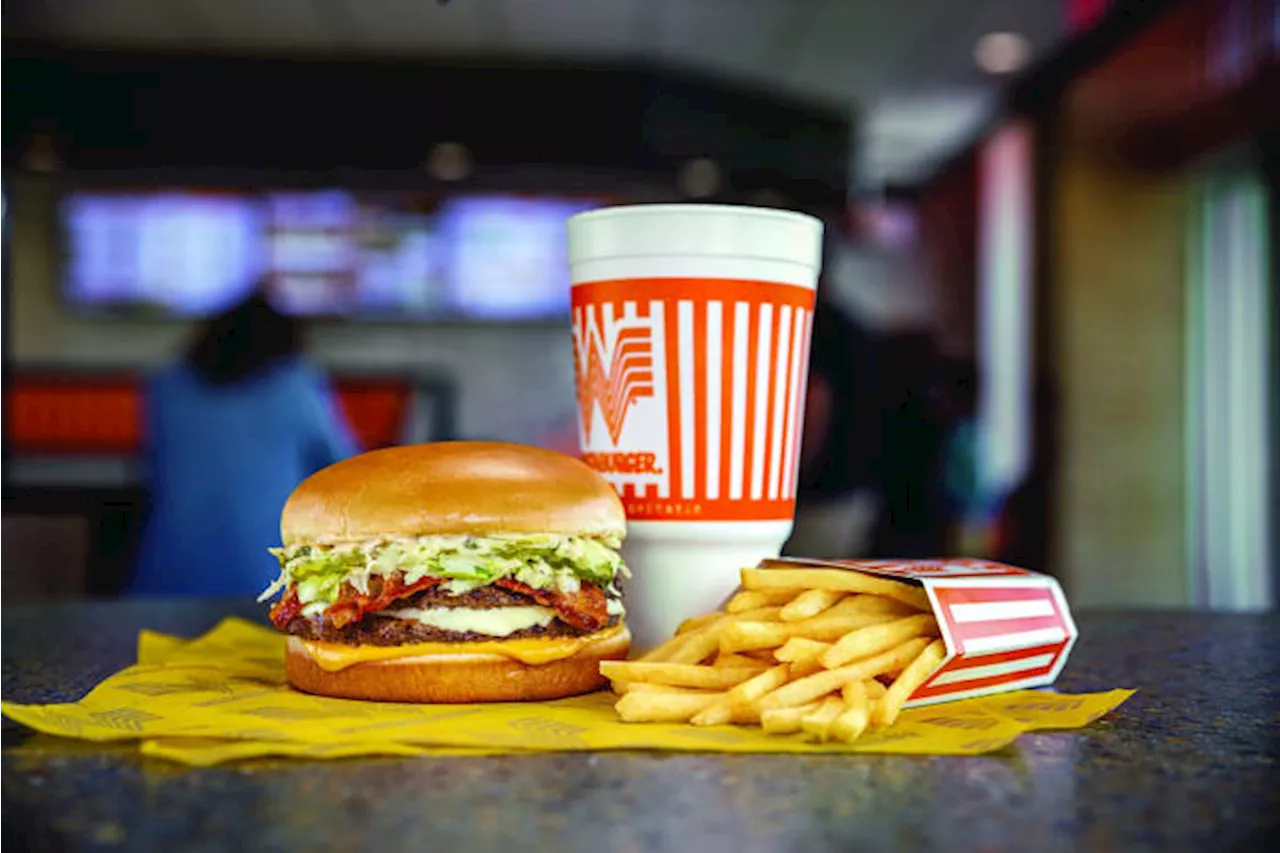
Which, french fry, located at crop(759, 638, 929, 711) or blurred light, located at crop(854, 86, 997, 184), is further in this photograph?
blurred light, located at crop(854, 86, 997, 184)

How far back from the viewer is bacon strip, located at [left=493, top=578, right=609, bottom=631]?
1.07 m

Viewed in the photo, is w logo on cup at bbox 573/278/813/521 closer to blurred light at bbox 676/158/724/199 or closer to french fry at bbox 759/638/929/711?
french fry at bbox 759/638/929/711

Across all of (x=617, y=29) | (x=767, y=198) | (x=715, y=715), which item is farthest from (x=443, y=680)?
(x=767, y=198)

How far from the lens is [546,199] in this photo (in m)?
7.82

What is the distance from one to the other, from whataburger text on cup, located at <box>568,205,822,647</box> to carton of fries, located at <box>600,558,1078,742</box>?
0.10 meters

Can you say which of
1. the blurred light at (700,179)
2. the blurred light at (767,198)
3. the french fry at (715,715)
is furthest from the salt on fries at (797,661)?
the blurred light at (767,198)

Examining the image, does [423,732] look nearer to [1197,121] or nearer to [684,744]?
[684,744]

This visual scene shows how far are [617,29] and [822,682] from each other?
6.81 meters

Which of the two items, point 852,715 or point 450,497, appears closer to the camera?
point 852,715

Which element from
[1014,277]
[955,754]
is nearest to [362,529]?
[955,754]

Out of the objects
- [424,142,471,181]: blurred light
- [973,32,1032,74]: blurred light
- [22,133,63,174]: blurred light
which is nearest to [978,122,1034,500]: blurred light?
[973,32,1032,74]: blurred light

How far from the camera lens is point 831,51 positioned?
771 cm

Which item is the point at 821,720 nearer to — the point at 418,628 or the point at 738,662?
the point at 738,662

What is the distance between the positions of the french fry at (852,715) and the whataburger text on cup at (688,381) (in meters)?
0.32
